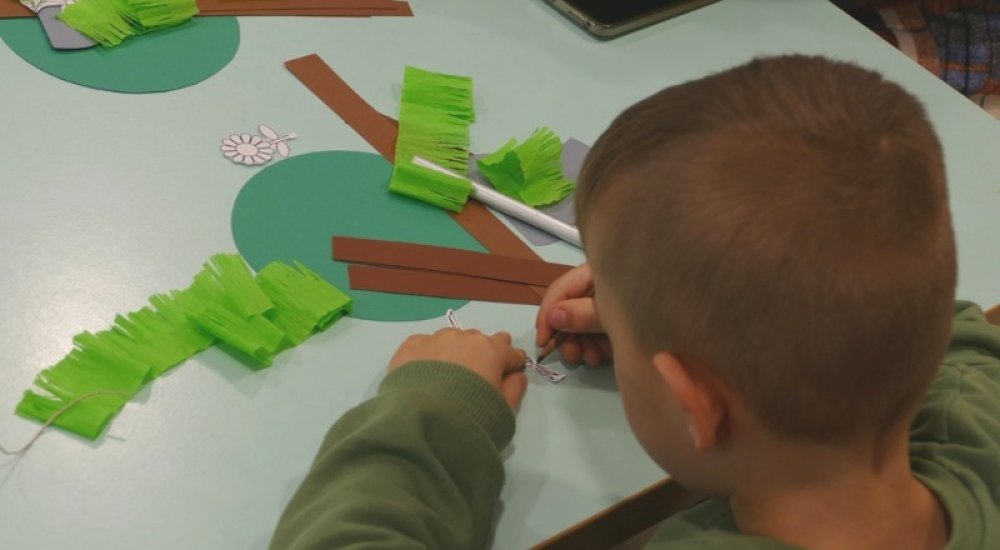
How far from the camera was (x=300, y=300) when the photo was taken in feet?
2.51

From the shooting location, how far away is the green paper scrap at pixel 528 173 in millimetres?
913

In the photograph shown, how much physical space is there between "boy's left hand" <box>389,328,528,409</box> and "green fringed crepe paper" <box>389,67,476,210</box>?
0.17 m

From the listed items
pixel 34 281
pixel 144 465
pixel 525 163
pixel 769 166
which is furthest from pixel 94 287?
pixel 769 166

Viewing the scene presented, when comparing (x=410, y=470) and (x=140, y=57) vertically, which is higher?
(x=140, y=57)

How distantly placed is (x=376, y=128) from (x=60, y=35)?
0.32m

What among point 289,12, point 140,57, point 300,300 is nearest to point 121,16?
point 140,57

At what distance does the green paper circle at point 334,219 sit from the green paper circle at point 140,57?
162 millimetres

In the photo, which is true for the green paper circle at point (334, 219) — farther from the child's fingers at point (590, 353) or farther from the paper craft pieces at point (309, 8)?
the paper craft pieces at point (309, 8)

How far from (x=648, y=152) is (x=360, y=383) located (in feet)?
1.00

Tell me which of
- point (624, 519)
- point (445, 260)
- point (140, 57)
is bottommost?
point (624, 519)

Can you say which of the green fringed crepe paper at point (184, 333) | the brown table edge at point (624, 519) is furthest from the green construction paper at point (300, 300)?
the brown table edge at point (624, 519)

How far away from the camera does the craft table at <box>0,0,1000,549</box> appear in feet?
2.12

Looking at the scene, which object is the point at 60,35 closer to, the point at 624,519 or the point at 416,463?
the point at 416,463

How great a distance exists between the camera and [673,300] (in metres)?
0.53
